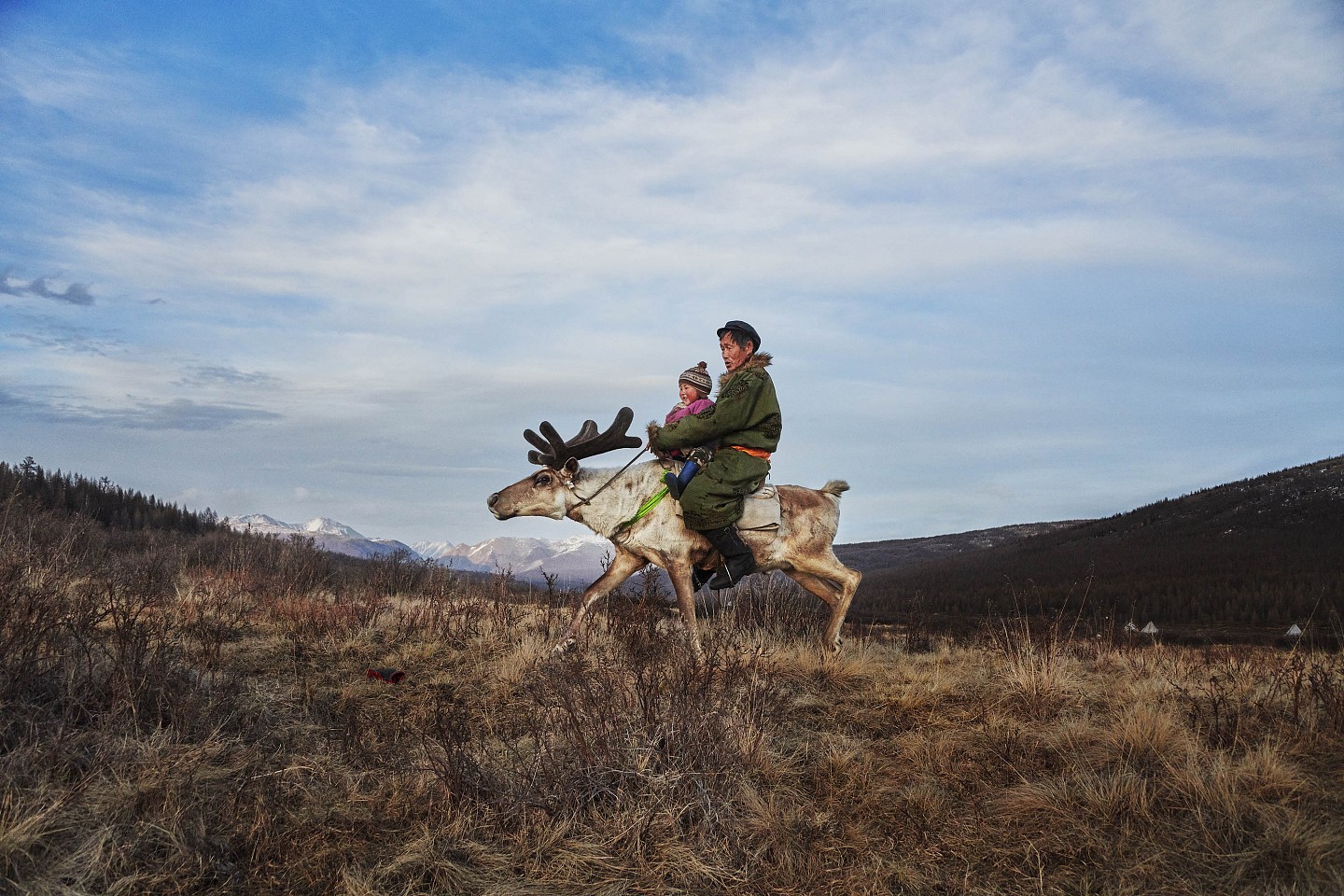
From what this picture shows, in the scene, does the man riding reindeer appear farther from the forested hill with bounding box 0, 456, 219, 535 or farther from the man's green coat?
the forested hill with bounding box 0, 456, 219, 535

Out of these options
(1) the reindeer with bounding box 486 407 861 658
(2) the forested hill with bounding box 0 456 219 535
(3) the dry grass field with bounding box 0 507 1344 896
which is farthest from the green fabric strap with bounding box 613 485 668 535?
(2) the forested hill with bounding box 0 456 219 535

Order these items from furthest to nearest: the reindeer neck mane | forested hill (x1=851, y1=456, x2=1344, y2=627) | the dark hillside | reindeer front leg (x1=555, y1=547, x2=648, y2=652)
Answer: the dark hillside < forested hill (x1=851, y1=456, x2=1344, y2=627) < the reindeer neck mane < reindeer front leg (x1=555, y1=547, x2=648, y2=652)

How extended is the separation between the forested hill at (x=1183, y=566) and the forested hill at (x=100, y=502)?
20.0 metres

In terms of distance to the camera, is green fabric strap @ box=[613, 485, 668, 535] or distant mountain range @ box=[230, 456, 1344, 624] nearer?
green fabric strap @ box=[613, 485, 668, 535]

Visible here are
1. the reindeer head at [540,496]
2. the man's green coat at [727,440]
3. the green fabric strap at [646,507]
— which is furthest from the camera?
the reindeer head at [540,496]

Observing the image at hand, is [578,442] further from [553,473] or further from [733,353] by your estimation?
[733,353]

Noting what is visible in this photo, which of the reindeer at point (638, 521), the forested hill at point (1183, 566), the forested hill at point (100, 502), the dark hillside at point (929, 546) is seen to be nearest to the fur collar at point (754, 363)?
the reindeer at point (638, 521)

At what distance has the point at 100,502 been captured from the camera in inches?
923

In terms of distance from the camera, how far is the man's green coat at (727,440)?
7578 mm

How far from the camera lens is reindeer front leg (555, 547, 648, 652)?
7883mm

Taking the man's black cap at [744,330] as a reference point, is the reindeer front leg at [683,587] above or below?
below

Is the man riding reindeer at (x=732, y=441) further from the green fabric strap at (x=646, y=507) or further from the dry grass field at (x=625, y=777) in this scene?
the dry grass field at (x=625, y=777)

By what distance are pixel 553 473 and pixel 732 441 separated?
6.04 ft

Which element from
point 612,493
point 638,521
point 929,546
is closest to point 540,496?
point 612,493
